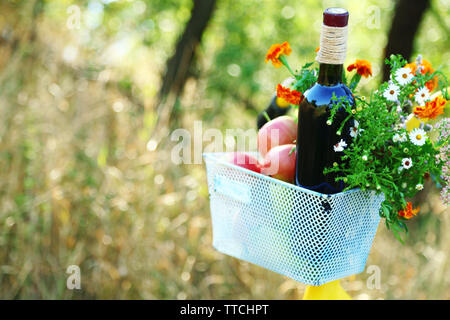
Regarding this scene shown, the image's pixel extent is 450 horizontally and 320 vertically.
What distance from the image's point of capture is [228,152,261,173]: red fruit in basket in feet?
5.06

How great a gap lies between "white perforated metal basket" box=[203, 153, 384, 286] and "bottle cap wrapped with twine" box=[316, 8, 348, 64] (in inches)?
13.0

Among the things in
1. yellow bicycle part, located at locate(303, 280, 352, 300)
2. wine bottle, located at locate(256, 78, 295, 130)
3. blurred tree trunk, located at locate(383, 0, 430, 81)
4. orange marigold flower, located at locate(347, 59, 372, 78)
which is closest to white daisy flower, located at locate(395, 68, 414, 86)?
orange marigold flower, located at locate(347, 59, 372, 78)

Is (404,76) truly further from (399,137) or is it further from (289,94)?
(289,94)

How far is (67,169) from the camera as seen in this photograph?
10.3ft

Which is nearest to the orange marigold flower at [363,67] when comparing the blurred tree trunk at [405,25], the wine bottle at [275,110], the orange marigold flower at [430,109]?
the orange marigold flower at [430,109]

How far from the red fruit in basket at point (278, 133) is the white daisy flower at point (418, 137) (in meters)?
0.35

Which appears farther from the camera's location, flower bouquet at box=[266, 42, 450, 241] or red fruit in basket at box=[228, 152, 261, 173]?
red fruit in basket at box=[228, 152, 261, 173]

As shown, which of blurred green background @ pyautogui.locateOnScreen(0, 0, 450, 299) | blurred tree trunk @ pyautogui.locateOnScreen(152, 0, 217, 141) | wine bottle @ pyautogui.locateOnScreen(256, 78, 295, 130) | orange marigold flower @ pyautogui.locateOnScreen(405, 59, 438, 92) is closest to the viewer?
orange marigold flower @ pyautogui.locateOnScreen(405, 59, 438, 92)

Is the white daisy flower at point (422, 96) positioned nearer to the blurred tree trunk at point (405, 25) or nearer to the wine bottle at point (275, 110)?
the wine bottle at point (275, 110)

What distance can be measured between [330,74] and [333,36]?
98 mm

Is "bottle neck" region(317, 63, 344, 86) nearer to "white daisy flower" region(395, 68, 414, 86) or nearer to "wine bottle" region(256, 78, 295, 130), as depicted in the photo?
"white daisy flower" region(395, 68, 414, 86)

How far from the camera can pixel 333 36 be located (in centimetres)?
128

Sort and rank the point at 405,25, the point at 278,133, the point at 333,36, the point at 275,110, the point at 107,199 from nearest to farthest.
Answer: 1. the point at 333,36
2. the point at 278,133
3. the point at 275,110
4. the point at 107,199
5. the point at 405,25

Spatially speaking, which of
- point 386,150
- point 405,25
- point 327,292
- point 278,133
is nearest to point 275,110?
point 278,133
